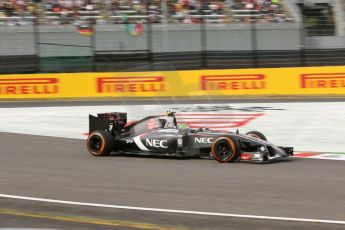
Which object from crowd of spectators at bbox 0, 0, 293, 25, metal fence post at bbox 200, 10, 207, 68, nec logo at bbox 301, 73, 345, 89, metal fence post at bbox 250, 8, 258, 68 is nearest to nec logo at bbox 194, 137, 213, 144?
nec logo at bbox 301, 73, 345, 89

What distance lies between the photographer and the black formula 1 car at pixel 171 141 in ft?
39.3

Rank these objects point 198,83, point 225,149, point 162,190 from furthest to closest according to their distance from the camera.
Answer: point 198,83 < point 225,149 < point 162,190

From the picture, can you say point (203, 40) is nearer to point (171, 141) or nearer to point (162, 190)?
point (171, 141)

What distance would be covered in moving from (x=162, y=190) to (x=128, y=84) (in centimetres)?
1707

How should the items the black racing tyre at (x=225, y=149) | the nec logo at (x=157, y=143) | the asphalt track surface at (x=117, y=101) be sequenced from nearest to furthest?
the black racing tyre at (x=225, y=149) < the nec logo at (x=157, y=143) < the asphalt track surface at (x=117, y=101)

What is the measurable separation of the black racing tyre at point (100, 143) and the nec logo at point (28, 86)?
44.9 ft

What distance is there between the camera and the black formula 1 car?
39.3 ft

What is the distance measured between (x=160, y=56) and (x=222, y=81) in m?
3.35

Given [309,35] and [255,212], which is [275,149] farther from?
[309,35]

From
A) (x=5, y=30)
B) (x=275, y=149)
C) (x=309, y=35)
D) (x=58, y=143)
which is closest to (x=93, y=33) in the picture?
(x=5, y=30)

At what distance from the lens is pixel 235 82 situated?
2669 centimetres

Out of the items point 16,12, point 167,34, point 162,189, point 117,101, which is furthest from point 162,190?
point 16,12

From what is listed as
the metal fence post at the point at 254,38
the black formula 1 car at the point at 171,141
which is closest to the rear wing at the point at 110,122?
the black formula 1 car at the point at 171,141

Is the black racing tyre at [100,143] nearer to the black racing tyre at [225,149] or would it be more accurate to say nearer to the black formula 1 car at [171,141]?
the black formula 1 car at [171,141]
